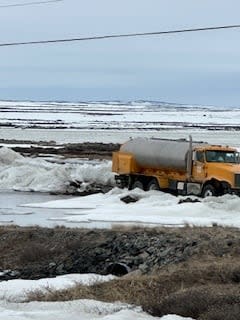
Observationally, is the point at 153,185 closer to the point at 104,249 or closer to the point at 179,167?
the point at 179,167

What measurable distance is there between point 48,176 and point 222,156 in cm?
1080

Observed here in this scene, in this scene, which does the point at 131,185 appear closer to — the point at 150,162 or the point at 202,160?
the point at 150,162

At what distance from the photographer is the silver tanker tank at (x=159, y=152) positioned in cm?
3006

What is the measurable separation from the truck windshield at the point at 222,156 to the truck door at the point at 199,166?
0.22m

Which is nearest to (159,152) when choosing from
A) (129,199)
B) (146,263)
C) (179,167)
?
(179,167)

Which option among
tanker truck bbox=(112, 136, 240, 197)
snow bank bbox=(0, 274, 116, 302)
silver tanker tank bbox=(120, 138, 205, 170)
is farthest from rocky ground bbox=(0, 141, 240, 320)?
silver tanker tank bbox=(120, 138, 205, 170)

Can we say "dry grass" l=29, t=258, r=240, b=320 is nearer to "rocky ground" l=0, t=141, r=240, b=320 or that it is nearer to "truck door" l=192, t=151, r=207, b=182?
"rocky ground" l=0, t=141, r=240, b=320

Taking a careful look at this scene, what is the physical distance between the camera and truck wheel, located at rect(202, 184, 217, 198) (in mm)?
28562

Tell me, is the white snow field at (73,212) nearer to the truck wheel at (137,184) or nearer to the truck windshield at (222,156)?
the truck wheel at (137,184)

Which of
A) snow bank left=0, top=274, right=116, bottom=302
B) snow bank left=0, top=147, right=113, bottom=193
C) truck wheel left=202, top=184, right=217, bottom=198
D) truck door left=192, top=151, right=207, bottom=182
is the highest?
snow bank left=0, top=274, right=116, bottom=302

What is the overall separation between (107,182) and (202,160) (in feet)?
32.6

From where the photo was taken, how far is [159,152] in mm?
31125

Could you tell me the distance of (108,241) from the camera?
18.7m

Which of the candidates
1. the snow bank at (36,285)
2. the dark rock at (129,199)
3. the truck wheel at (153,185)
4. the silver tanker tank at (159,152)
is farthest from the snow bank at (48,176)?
the snow bank at (36,285)
